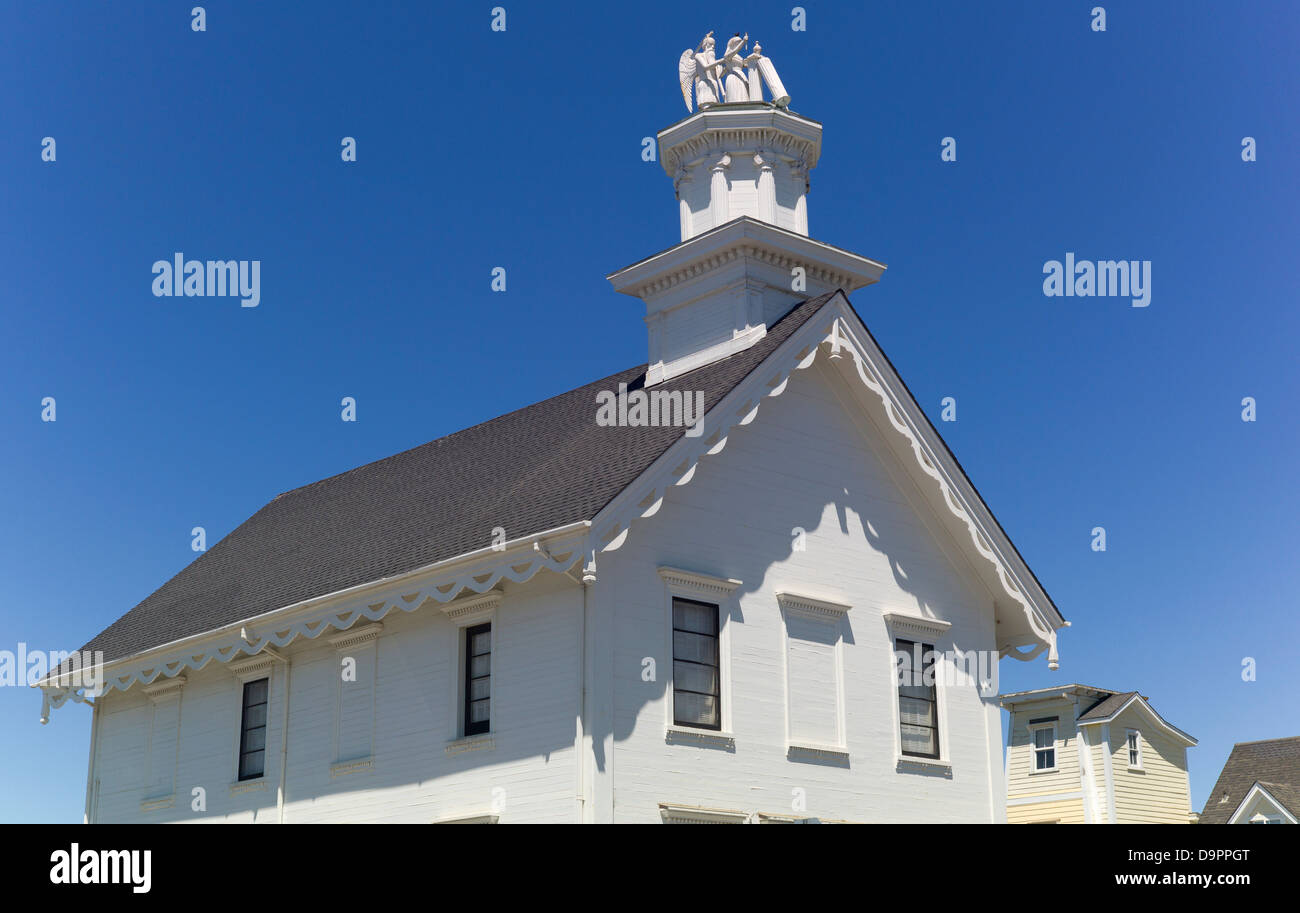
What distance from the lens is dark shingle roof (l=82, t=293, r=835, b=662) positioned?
21438 mm

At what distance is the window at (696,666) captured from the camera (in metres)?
20.4

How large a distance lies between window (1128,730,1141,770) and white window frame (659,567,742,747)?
98.2 feet

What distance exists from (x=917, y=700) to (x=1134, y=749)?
26226 mm

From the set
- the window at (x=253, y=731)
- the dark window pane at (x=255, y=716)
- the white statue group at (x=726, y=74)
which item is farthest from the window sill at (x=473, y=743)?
the white statue group at (x=726, y=74)

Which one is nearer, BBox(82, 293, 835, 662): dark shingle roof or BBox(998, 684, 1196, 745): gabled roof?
BBox(82, 293, 835, 662): dark shingle roof

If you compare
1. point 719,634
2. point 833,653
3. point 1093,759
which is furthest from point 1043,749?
point 719,634

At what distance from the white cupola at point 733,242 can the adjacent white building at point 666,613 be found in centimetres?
6

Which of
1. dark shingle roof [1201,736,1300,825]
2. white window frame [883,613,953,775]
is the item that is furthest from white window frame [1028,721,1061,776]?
white window frame [883,613,953,775]

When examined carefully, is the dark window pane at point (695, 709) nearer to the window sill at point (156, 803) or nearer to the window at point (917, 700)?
the window at point (917, 700)

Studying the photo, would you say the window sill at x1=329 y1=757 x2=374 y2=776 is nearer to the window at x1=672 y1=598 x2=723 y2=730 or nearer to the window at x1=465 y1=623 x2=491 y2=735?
the window at x1=465 y1=623 x2=491 y2=735

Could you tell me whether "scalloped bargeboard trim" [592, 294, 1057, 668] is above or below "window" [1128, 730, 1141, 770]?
above

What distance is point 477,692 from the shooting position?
21078 mm
